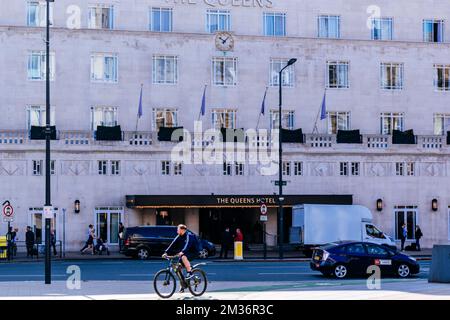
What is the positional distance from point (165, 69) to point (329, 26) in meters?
11.1

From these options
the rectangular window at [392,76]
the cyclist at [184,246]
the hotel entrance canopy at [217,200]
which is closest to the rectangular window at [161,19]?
the hotel entrance canopy at [217,200]

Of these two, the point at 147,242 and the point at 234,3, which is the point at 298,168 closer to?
the point at 234,3

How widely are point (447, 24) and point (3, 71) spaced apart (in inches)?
1120

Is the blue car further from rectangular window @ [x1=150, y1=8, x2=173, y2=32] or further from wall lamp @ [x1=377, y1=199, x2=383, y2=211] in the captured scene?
rectangular window @ [x1=150, y1=8, x2=173, y2=32]

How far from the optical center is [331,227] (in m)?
50.7

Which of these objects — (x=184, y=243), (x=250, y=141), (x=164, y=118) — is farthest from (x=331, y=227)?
(x=184, y=243)

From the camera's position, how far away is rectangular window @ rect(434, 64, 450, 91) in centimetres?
6172

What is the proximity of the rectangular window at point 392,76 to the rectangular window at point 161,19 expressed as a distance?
13737mm

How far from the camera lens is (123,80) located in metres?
57.0

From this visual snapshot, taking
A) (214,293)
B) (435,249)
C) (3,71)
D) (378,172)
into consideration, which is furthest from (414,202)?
(214,293)

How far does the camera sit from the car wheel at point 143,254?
159 ft

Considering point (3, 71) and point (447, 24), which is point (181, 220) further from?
point (447, 24)

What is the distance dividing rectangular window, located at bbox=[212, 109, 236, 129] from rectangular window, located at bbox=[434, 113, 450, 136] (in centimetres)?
1324

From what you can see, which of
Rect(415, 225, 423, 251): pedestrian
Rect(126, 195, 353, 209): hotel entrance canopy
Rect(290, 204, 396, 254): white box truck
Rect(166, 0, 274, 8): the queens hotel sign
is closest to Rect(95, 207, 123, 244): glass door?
Rect(126, 195, 353, 209): hotel entrance canopy
